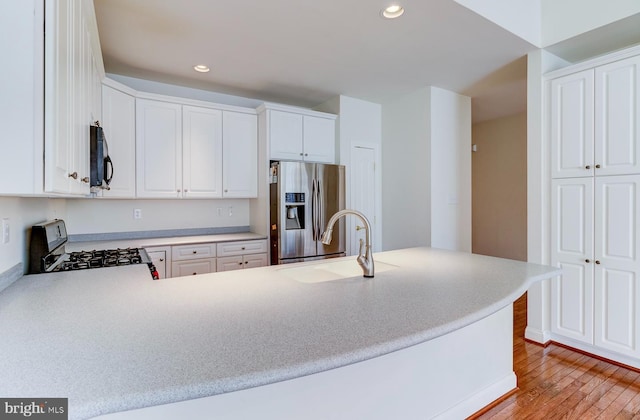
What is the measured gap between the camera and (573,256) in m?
2.52

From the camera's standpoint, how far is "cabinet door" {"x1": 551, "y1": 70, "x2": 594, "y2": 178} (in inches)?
94.3

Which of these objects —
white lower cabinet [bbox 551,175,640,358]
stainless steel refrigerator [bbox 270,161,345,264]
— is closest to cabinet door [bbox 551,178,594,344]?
white lower cabinet [bbox 551,175,640,358]

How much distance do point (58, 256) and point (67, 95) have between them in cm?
122

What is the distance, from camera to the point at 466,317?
100 cm

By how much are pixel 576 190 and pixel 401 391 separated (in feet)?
7.27

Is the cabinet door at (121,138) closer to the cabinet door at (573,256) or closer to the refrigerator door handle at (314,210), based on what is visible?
the refrigerator door handle at (314,210)

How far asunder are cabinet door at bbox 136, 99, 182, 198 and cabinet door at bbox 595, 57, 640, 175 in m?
3.67

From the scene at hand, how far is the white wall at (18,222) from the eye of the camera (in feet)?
4.63

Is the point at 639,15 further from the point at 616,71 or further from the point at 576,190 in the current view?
the point at 576,190

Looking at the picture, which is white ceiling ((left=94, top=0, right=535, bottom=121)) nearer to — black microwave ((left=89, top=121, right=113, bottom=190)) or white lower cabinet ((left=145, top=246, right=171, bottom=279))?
black microwave ((left=89, top=121, right=113, bottom=190))

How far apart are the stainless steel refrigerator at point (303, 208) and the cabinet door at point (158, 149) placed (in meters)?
1.01

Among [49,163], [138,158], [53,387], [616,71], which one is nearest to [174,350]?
[53,387]

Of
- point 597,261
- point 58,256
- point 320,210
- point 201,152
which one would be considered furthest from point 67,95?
point 597,261

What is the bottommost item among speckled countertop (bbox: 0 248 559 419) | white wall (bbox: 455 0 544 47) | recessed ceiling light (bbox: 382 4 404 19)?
speckled countertop (bbox: 0 248 559 419)
